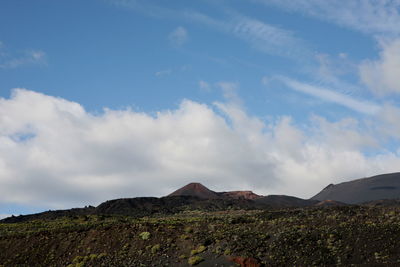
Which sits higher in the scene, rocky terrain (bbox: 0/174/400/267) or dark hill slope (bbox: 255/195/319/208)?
dark hill slope (bbox: 255/195/319/208)

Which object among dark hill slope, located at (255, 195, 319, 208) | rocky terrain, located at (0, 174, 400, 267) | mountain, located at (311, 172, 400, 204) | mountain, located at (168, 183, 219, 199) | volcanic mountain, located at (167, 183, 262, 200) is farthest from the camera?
mountain, located at (311, 172, 400, 204)

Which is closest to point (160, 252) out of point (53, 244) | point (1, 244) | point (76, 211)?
point (53, 244)

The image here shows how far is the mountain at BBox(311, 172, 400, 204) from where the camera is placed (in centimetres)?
17475

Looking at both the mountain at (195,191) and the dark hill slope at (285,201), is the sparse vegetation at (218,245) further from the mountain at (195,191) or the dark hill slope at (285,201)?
the mountain at (195,191)

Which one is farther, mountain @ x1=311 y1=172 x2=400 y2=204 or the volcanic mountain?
mountain @ x1=311 y1=172 x2=400 y2=204

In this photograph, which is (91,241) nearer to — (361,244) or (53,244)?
(53,244)

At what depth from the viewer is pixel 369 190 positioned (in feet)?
600

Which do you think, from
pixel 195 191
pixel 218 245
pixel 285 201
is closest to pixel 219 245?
pixel 218 245

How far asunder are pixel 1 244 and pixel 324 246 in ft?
113

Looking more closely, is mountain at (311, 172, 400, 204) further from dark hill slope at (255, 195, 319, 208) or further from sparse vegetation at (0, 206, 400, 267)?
sparse vegetation at (0, 206, 400, 267)

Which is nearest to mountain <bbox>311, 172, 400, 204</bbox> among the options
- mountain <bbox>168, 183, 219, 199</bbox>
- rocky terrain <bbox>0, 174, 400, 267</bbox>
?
mountain <bbox>168, 183, 219, 199</bbox>

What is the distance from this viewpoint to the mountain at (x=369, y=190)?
17475 cm

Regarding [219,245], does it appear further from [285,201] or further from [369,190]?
[369,190]

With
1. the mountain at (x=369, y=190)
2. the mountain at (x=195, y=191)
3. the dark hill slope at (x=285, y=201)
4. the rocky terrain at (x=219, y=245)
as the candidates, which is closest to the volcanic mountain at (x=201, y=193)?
the mountain at (x=195, y=191)
